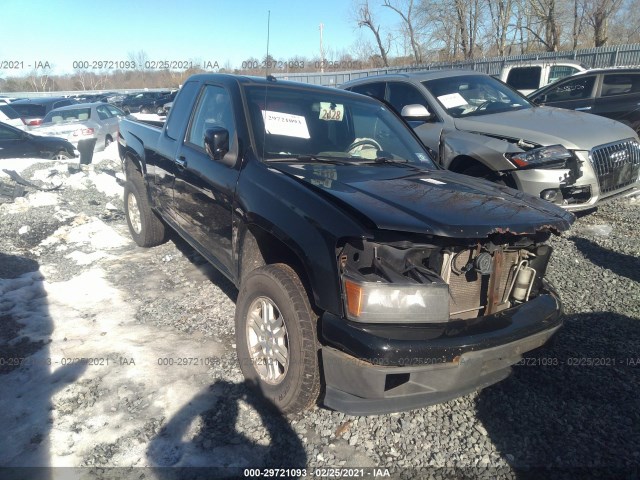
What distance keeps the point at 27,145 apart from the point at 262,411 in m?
10.6

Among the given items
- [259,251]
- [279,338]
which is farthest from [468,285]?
[259,251]

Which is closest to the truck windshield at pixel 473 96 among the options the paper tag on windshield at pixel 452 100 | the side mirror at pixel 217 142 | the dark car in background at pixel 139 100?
the paper tag on windshield at pixel 452 100

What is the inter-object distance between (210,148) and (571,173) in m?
3.82

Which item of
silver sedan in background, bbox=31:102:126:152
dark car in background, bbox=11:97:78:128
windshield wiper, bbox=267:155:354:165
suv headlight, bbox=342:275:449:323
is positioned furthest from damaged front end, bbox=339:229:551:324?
dark car in background, bbox=11:97:78:128

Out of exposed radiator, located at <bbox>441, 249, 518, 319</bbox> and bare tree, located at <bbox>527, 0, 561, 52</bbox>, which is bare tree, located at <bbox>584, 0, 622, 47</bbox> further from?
exposed radiator, located at <bbox>441, 249, 518, 319</bbox>

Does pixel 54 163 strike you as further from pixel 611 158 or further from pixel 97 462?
pixel 611 158

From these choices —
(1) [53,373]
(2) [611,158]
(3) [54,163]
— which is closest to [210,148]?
(1) [53,373]

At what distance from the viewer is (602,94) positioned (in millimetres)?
9094

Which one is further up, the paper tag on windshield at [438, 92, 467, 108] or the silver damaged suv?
the paper tag on windshield at [438, 92, 467, 108]

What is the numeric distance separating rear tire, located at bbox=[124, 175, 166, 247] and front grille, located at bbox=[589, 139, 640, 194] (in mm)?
4775

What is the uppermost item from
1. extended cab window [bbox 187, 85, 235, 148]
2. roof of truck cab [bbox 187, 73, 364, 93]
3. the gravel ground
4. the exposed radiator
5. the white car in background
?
roof of truck cab [bbox 187, 73, 364, 93]

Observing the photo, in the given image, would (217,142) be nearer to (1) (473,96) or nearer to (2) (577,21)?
(1) (473,96)

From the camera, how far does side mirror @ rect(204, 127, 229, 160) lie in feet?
10.5

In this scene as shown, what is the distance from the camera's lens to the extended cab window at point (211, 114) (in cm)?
360
